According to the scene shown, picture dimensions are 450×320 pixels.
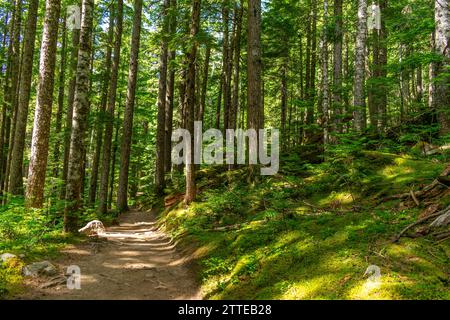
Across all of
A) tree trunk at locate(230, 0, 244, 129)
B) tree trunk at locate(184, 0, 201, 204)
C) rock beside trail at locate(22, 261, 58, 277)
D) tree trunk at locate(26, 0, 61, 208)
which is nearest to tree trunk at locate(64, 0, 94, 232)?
tree trunk at locate(26, 0, 61, 208)

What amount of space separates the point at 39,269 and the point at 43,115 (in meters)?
5.46

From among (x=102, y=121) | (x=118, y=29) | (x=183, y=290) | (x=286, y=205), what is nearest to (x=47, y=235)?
(x=183, y=290)

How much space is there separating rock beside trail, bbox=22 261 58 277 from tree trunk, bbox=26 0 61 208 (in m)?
3.91

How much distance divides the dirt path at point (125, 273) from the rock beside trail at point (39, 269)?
19 centimetres

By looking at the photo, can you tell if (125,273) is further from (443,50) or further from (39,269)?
(443,50)

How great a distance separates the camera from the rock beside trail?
600 centimetres

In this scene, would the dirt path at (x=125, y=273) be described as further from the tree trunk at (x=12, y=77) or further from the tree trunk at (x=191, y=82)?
the tree trunk at (x=12, y=77)

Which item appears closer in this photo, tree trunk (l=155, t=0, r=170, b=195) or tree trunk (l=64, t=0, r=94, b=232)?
tree trunk (l=64, t=0, r=94, b=232)

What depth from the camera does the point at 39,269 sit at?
612 centimetres

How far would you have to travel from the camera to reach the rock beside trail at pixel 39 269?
19.7 feet

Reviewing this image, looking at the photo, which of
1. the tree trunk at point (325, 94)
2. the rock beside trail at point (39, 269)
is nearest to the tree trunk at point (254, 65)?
the tree trunk at point (325, 94)

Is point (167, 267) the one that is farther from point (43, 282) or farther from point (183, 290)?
point (43, 282)

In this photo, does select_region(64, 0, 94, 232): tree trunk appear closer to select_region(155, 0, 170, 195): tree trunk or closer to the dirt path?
the dirt path
